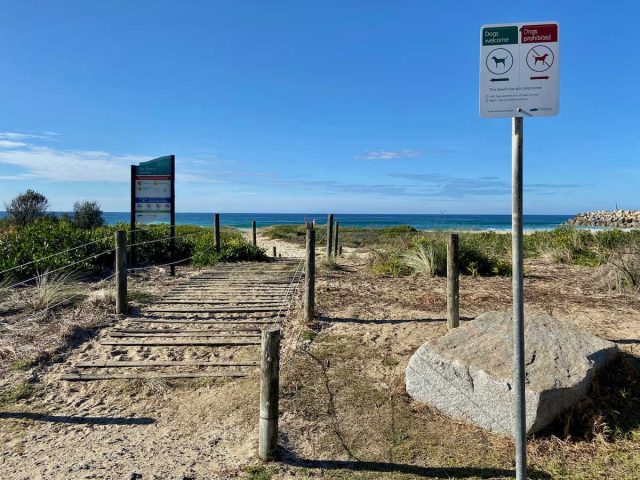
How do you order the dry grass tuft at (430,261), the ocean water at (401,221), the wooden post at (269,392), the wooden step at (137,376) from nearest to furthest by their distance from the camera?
the wooden post at (269,392) → the wooden step at (137,376) → the dry grass tuft at (430,261) → the ocean water at (401,221)

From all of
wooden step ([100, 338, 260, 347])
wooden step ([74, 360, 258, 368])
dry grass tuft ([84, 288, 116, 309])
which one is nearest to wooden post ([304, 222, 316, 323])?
wooden step ([100, 338, 260, 347])

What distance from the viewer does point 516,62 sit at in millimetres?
2576

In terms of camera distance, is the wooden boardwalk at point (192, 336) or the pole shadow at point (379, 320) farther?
the pole shadow at point (379, 320)

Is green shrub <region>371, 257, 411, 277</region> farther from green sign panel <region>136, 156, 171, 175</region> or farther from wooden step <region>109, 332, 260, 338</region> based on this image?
green sign panel <region>136, 156, 171, 175</region>

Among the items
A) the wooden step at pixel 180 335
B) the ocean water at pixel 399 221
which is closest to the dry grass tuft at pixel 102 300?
the wooden step at pixel 180 335

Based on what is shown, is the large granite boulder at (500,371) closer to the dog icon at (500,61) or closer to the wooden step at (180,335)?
the dog icon at (500,61)

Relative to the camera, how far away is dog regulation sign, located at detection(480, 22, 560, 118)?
8.32 feet

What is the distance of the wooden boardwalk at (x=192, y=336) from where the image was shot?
207 inches

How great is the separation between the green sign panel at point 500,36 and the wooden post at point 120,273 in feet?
19.5

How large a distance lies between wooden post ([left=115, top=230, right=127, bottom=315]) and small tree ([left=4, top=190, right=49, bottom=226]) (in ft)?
52.5

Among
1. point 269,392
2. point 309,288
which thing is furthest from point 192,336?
point 269,392

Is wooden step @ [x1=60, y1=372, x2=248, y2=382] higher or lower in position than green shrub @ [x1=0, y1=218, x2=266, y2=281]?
lower

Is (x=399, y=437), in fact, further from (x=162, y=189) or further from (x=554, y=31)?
(x=162, y=189)

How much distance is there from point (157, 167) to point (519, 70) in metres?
10.6
